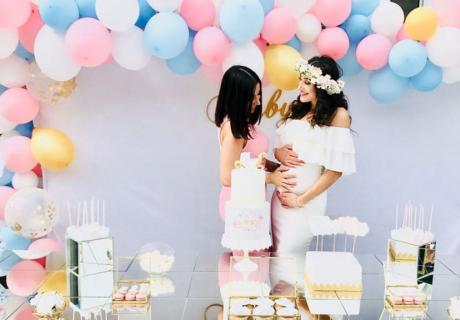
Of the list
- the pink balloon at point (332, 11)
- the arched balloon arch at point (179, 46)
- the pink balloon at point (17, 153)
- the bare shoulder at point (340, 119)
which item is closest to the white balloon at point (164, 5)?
the arched balloon arch at point (179, 46)

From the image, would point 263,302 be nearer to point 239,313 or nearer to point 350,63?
point 239,313

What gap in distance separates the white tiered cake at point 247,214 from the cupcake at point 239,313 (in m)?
0.59

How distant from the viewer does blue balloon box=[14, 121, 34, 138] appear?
384cm

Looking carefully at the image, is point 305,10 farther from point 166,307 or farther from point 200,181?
point 166,307

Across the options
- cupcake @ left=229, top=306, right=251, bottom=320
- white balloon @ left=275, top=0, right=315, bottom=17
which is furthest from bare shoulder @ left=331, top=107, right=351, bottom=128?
cupcake @ left=229, top=306, right=251, bottom=320

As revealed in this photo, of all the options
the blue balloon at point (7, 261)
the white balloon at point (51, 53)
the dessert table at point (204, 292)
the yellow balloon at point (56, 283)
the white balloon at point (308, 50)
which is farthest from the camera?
the white balloon at point (308, 50)

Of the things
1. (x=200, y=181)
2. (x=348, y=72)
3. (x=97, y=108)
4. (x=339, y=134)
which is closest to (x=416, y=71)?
(x=348, y=72)

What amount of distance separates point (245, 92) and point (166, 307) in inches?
51.8

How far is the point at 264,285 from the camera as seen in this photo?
2.40 meters

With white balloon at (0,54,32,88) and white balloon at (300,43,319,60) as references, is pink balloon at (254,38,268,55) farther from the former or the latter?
white balloon at (0,54,32,88)

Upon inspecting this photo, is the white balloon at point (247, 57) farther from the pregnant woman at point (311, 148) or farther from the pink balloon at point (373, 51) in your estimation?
the pink balloon at point (373, 51)

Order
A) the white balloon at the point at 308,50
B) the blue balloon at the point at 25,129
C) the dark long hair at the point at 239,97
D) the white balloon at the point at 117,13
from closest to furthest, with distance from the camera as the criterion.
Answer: the dark long hair at the point at 239,97 → the white balloon at the point at 117,13 → the white balloon at the point at 308,50 → the blue balloon at the point at 25,129

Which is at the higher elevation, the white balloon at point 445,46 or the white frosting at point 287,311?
the white balloon at point 445,46

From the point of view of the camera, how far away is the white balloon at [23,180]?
3805 mm
